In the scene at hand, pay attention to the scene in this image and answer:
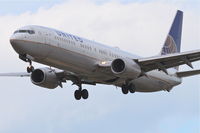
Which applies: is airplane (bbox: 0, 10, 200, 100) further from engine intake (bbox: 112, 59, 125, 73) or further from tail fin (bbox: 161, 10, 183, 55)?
tail fin (bbox: 161, 10, 183, 55)

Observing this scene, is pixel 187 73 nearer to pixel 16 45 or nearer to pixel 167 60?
pixel 167 60

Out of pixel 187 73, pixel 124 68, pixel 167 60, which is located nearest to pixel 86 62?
pixel 124 68

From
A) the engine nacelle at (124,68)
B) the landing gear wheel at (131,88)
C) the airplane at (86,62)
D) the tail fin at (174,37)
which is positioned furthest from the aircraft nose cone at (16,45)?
the tail fin at (174,37)

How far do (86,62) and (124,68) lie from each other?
276 cm

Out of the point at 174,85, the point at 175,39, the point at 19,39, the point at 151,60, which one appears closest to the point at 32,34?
the point at 19,39

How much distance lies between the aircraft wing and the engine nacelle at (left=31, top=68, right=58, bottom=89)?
258 inches

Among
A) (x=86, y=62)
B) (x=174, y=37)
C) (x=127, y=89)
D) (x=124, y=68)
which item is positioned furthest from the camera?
(x=174, y=37)

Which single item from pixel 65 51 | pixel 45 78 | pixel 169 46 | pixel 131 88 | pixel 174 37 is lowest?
pixel 131 88

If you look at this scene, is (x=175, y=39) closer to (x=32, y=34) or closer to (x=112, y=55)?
(x=112, y=55)

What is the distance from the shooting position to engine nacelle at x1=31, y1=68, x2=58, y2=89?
190 ft

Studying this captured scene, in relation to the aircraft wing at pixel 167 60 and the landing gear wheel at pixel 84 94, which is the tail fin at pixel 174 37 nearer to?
the aircraft wing at pixel 167 60

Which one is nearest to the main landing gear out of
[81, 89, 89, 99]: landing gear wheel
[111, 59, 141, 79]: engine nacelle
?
[111, 59, 141, 79]: engine nacelle

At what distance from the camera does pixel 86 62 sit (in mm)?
54594

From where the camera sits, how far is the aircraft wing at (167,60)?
5547 centimetres
